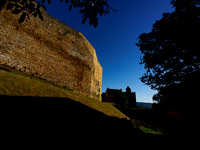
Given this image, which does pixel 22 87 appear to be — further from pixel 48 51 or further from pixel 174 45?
pixel 174 45

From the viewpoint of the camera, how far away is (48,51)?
900cm

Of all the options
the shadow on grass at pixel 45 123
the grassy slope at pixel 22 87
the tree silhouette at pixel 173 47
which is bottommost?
the shadow on grass at pixel 45 123

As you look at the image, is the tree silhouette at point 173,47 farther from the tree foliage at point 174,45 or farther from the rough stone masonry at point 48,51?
the rough stone masonry at point 48,51

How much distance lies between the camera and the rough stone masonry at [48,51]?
6.70 meters

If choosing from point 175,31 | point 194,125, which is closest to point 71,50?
point 175,31

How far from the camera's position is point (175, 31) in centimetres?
579

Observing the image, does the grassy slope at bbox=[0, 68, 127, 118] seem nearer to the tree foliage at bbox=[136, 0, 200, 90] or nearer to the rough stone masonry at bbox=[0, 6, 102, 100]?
the rough stone masonry at bbox=[0, 6, 102, 100]

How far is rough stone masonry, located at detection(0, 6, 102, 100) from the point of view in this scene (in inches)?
264

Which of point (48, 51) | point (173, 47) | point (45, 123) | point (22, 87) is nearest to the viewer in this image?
point (45, 123)

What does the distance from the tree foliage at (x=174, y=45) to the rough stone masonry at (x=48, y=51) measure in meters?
7.78

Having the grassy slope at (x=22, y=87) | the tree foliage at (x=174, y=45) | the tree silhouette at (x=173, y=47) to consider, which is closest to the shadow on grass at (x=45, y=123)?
the grassy slope at (x=22, y=87)

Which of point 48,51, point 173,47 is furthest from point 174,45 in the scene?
point 48,51

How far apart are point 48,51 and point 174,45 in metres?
11.1

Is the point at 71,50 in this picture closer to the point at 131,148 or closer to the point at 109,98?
the point at 131,148
